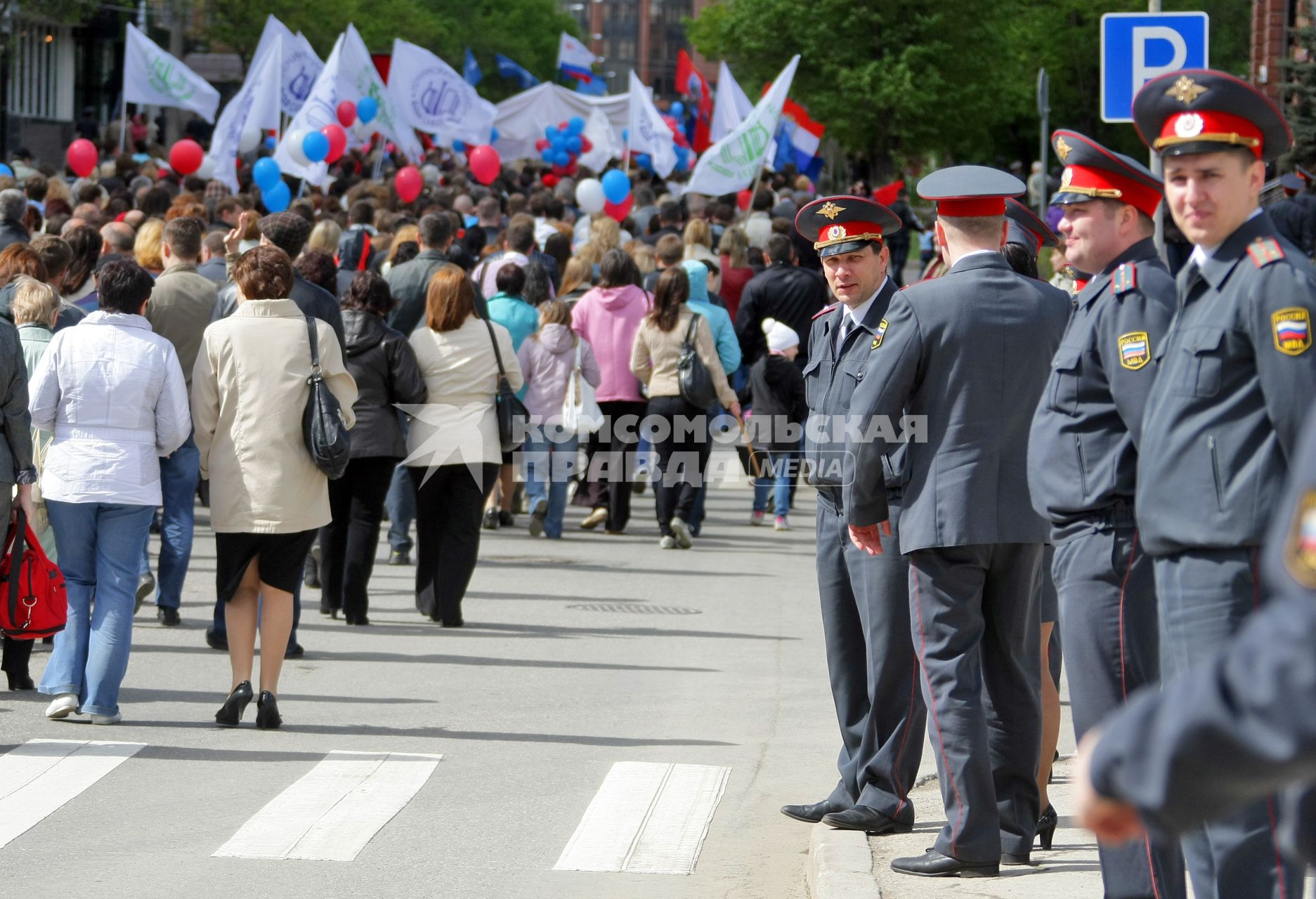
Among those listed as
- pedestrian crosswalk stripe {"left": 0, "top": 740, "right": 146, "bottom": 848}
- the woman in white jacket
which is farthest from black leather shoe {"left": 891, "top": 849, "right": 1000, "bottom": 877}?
the woman in white jacket

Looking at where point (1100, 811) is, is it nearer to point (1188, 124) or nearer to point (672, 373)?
point (1188, 124)

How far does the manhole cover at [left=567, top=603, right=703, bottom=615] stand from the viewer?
38.9 feet

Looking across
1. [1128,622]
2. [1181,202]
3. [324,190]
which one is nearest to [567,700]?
[1128,622]

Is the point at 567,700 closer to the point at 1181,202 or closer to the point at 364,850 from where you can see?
the point at 364,850

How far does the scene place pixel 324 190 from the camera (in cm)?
2475

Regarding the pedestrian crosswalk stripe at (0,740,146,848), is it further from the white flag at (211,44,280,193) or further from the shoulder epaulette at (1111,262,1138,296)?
the white flag at (211,44,280,193)

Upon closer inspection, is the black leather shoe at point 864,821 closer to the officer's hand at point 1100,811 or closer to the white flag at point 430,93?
the officer's hand at point 1100,811

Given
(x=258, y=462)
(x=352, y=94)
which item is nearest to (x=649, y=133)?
(x=352, y=94)

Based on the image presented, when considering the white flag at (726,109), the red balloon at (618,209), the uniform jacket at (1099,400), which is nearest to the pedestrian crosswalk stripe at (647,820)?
the uniform jacket at (1099,400)

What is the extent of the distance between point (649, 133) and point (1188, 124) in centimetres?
2176

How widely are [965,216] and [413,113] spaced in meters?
20.5

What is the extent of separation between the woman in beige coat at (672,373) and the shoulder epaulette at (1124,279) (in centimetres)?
902

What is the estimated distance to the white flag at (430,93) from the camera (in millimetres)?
25375

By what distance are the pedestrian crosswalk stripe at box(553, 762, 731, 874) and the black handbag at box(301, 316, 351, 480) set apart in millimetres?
1780
